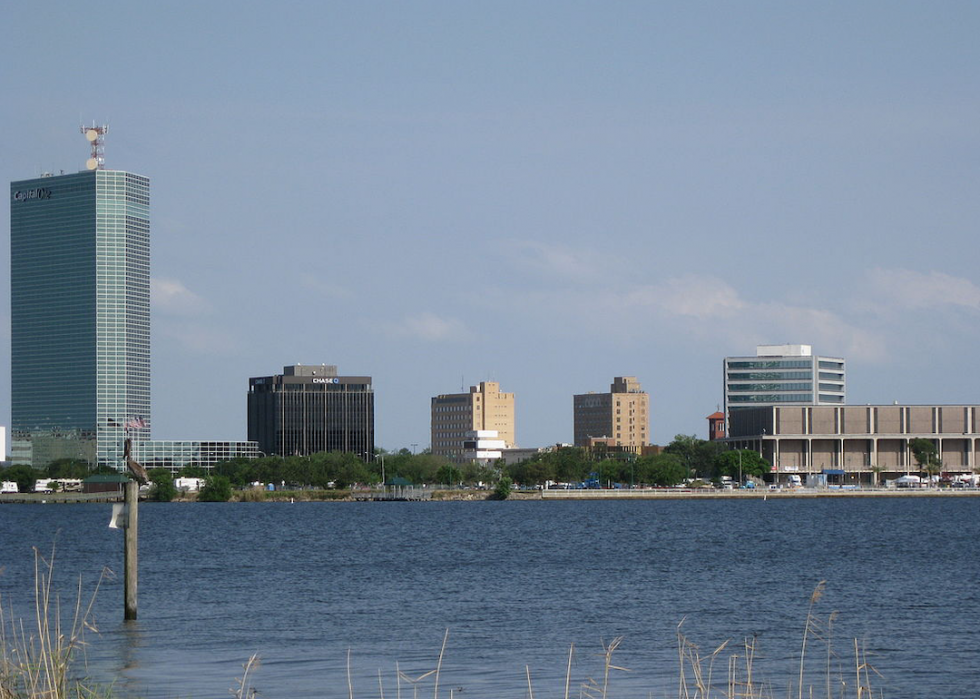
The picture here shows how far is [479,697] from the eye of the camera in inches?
1115

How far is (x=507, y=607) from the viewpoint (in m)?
46.4

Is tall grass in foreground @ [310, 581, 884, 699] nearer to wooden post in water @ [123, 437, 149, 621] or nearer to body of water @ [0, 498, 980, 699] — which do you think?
body of water @ [0, 498, 980, 699]

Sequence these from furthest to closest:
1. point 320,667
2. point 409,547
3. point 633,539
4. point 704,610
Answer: point 633,539 < point 409,547 < point 704,610 < point 320,667

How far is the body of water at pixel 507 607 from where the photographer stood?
1249 inches

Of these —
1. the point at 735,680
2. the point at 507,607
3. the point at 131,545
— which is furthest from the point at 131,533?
the point at 735,680

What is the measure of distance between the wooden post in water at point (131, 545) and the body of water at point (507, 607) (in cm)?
68

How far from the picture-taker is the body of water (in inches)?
1249


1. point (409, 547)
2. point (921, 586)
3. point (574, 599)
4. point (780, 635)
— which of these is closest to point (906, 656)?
point (780, 635)

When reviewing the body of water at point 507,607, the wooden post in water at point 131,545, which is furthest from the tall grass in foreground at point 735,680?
Result: the wooden post in water at point 131,545

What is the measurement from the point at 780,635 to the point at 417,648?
990 centimetres

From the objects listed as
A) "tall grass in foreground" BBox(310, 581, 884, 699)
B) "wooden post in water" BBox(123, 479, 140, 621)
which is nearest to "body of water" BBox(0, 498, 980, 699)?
"tall grass in foreground" BBox(310, 581, 884, 699)

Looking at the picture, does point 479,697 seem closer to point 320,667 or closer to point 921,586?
point 320,667

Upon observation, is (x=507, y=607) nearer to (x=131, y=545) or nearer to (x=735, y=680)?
(x=131, y=545)

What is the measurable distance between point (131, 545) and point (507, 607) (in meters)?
13.3
